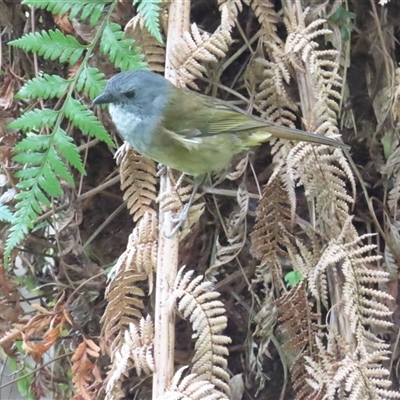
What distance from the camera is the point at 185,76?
145 cm

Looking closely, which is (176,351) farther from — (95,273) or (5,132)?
(5,132)

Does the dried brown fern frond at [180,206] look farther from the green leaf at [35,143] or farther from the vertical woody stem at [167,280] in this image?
A: the green leaf at [35,143]

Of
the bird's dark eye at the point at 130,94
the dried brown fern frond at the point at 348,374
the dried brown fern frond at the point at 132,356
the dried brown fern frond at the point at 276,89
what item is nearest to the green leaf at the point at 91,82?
the bird's dark eye at the point at 130,94

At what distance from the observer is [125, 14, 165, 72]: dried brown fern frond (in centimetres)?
143

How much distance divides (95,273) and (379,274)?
737mm

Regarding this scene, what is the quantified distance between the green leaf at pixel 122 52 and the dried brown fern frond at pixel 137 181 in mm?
234

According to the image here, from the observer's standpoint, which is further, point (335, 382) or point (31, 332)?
point (31, 332)

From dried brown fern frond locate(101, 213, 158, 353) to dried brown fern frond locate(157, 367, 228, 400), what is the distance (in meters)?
0.19

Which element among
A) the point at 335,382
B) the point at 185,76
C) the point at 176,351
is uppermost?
the point at 185,76

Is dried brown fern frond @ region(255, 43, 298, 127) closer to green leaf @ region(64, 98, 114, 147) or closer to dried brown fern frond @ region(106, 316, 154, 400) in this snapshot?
green leaf @ region(64, 98, 114, 147)

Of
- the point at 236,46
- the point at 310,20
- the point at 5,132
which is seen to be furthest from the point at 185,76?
the point at 5,132

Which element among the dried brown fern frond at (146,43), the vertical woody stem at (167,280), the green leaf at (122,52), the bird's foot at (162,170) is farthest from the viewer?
the bird's foot at (162,170)

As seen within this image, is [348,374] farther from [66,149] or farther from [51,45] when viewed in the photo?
[51,45]

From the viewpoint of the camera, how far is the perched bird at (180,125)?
1454 millimetres
